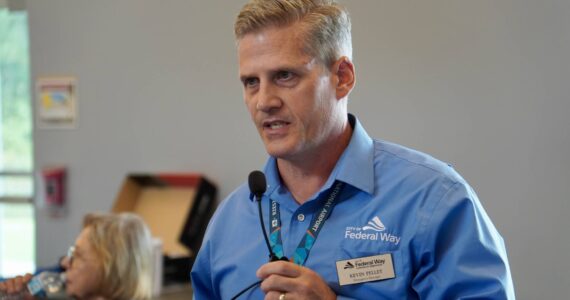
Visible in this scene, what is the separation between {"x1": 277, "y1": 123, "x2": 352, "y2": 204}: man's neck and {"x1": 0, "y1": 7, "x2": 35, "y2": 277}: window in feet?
11.4

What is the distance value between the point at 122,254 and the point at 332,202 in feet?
4.95

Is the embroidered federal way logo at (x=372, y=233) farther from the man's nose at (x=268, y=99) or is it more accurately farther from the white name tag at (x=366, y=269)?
the man's nose at (x=268, y=99)

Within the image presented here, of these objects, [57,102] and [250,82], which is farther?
[57,102]

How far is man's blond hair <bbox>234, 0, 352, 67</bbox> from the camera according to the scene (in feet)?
4.47

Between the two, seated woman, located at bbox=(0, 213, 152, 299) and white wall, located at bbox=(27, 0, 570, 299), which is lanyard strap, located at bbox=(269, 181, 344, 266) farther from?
white wall, located at bbox=(27, 0, 570, 299)

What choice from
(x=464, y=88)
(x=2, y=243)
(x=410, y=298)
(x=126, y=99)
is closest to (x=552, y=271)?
(x=464, y=88)

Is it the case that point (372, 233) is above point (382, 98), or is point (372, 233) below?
below

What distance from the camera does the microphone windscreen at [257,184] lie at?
1437 millimetres

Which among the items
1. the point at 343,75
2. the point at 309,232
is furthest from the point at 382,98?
the point at 309,232

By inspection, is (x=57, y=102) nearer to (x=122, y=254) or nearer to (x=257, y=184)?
(x=122, y=254)

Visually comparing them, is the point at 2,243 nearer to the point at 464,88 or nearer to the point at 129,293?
the point at 129,293

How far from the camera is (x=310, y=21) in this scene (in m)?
1.37

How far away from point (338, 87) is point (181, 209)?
2404 mm

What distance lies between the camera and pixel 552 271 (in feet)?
8.71
